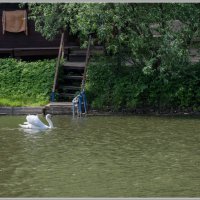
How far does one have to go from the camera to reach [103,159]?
48.8 ft

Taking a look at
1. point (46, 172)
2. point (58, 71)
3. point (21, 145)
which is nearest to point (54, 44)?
point (58, 71)

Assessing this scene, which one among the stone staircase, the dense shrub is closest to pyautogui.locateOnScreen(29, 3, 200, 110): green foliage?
the dense shrub

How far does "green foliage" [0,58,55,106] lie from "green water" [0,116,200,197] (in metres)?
3.83

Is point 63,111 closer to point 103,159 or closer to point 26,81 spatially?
point 26,81

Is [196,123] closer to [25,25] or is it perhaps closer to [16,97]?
[16,97]

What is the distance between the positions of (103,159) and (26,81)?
12.1 m

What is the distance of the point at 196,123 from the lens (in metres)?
20.9

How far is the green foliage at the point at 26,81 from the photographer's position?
25625 millimetres

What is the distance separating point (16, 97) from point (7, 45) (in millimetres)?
5715

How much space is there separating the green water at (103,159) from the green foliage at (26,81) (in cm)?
383

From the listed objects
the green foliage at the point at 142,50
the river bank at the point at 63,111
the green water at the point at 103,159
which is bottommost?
the river bank at the point at 63,111

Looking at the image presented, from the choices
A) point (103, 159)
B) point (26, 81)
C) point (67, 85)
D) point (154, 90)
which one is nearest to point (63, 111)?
point (67, 85)

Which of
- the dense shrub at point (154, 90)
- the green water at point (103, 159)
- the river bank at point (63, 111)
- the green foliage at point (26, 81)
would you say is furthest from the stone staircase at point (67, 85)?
the green water at point (103, 159)

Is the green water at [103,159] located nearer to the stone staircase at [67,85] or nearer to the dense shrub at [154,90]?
the dense shrub at [154,90]
